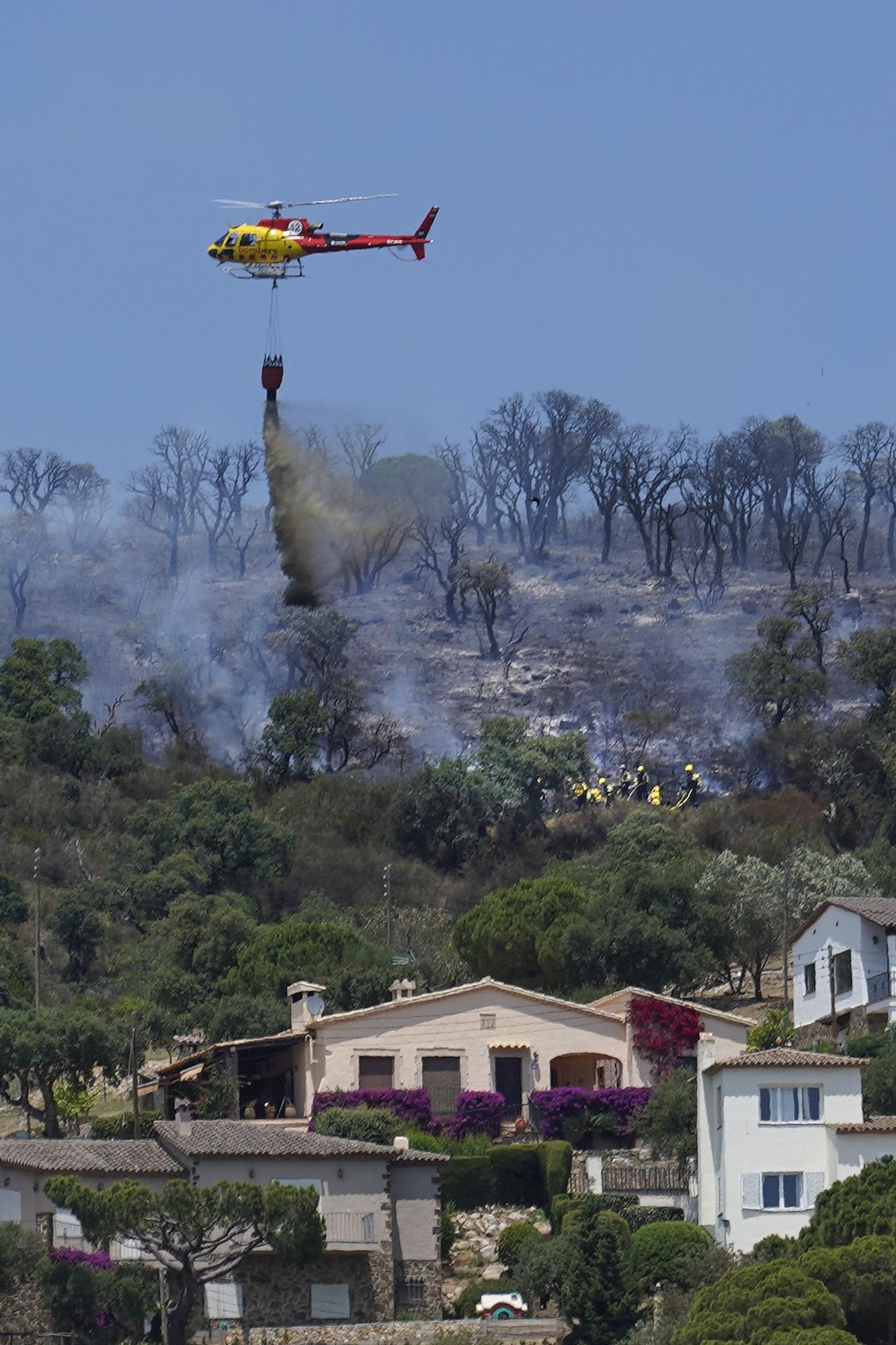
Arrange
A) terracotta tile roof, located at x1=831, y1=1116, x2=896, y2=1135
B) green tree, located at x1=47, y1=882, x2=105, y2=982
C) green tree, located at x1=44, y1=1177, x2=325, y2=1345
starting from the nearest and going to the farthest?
green tree, located at x1=44, y1=1177, x2=325, y2=1345 < terracotta tile roof, located at x1=831, y1=1116, x2=896, y2=1135 < green tree, located at x1=47, y1=882, x2=105, y2=982

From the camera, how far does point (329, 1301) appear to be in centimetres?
5216

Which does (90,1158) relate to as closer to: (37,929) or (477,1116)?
(477,1116)

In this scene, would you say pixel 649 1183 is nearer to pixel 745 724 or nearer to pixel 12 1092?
pixel 12 1092

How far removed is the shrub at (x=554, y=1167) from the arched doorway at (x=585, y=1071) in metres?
5.87

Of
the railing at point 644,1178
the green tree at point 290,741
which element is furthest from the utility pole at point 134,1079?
the green tree at point 290,741

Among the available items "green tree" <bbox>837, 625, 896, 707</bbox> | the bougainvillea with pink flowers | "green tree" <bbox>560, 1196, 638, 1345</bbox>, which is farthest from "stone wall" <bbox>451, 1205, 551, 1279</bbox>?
"green tree" <bbox>837, 625, 896, 707</bbox>

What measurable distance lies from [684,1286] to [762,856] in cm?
4467

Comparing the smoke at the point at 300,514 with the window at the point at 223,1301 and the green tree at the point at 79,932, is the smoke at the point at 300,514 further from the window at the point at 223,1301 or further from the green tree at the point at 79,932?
the window at the point at 223,1301

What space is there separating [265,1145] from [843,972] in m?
19.6

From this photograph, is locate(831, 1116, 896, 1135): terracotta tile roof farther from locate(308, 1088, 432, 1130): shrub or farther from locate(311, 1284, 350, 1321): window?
locate(308, 1088, 432, 1130): shrub

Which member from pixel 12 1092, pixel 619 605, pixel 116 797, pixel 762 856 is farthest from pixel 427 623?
pixel 12 1092

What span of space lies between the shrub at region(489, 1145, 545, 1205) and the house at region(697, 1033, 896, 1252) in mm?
5625

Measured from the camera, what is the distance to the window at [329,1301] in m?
52.0

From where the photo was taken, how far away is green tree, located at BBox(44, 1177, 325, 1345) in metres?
48.3
